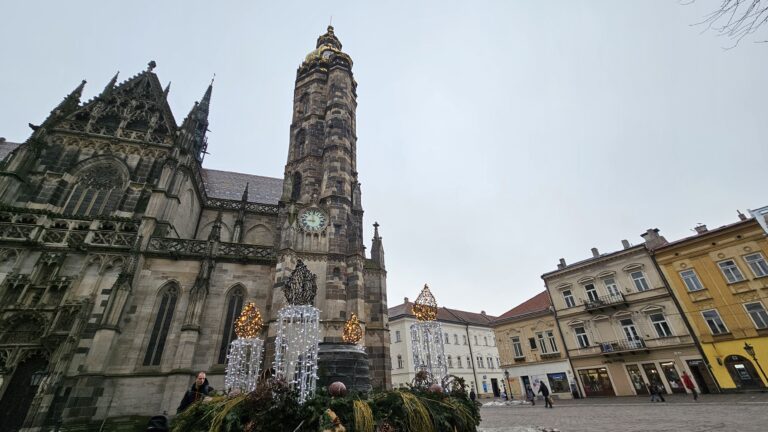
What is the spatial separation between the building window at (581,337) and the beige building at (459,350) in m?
9.93

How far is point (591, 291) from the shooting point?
24.3 m

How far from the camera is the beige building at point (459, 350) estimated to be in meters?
34.2

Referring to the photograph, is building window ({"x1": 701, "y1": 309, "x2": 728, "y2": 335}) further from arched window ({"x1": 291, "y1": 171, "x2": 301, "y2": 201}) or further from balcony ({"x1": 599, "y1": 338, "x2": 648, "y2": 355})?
arched window ({"x1": 291, "y1": 171, "x2": 301, "y2": 201})

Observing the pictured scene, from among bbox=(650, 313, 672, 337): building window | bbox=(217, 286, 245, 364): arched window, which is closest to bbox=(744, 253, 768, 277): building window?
bbox=(650, 313, 672, 337): building window

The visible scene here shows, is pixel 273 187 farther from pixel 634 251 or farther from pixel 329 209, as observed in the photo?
pixel 634 251

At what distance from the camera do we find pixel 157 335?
14.1 m

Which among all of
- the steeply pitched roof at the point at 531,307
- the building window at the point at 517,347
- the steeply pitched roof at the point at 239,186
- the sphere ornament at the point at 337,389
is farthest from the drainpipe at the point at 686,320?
the steeply pitched roof at the point at 239,186

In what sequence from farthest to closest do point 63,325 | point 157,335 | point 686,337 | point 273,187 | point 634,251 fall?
point 273,187
point 634,251
point 686,337
point 157,335
point 63,325

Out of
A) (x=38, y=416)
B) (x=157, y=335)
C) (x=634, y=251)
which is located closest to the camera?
(x=38, y=416)

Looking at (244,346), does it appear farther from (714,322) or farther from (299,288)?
(714,322)

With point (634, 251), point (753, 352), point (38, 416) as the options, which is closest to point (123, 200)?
point (38, 416)

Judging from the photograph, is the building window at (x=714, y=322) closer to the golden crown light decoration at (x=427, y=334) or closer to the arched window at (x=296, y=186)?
the golden crown light decoration at (x=427, y=334)

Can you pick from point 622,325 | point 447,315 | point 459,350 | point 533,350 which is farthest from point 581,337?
point 447,315

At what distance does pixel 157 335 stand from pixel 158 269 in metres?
3.14
